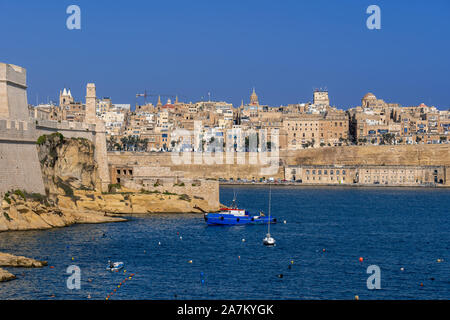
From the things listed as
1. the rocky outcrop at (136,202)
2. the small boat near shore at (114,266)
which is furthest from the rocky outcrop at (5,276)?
the rocky outcrop at (136,202)

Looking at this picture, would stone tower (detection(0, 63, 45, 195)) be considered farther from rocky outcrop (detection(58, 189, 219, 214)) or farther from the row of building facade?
the row of building facade

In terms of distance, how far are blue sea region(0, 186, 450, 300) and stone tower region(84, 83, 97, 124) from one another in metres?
10.5

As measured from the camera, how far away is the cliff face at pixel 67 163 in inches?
1506

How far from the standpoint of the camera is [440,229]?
42656mm

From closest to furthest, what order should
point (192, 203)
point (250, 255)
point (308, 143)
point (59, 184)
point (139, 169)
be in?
point (250, 255) < point (59, 184) < point (192, 203) < point (139, 169) < point (308, 143)

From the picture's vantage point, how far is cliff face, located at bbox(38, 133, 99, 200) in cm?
3825

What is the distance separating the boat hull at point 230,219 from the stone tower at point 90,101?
44.0 feet

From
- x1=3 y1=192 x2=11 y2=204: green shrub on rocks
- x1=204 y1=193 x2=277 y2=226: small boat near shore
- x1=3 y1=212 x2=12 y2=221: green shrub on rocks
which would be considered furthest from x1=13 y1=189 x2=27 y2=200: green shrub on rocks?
x1=204 y1=193 x2=277 y2=226: small boat near shore

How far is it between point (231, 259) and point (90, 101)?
25.0 m

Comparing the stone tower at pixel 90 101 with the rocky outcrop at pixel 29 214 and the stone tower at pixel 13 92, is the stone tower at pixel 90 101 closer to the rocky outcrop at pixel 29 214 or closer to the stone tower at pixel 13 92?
the stone tower at pixel 13 92

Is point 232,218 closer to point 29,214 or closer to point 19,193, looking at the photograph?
point 29,214
